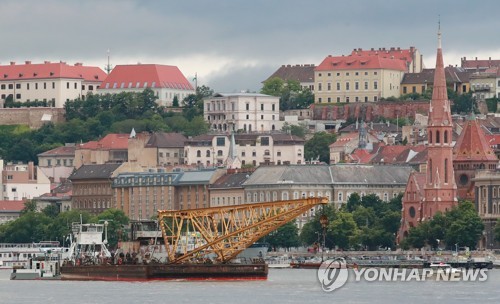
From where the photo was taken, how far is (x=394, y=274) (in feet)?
529

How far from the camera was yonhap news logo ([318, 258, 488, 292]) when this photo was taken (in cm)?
15257

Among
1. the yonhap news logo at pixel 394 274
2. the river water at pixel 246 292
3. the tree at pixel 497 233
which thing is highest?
the tree at pixel 497 233

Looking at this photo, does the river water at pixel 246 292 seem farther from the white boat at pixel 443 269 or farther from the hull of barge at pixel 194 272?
the white boat at pixel 443 269

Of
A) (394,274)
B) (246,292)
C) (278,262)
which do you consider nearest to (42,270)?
(394,274)

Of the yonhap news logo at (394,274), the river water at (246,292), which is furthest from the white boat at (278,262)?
the river water at (246,292)

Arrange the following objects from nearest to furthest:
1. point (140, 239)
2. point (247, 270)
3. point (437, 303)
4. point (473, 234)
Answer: point (437, 303) → point (247, 270) → point (140, 239) → point (473, 234)

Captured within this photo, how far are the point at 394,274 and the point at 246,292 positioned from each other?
28964 millimetres

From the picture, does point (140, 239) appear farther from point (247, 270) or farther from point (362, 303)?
point (362, 303)

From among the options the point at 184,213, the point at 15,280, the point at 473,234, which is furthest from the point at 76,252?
the point at 473,234

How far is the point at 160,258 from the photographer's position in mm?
153875

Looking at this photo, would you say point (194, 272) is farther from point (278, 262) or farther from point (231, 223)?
point (278, 262)

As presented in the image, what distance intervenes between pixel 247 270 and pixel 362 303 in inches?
645

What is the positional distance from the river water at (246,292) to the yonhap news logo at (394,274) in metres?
1.59

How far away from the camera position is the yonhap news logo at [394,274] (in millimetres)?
152575
